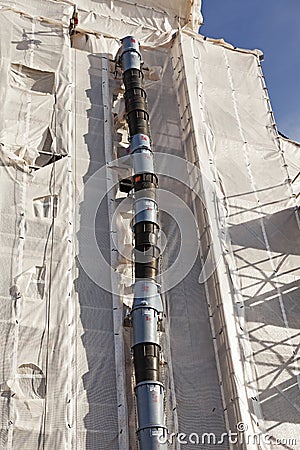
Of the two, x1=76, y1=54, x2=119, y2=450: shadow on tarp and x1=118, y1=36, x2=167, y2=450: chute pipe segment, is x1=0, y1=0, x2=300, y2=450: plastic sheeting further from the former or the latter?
x1=118, y1=36, x2=167, y2=450: chute pipe segment

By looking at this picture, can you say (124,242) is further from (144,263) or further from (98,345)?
(98,345)

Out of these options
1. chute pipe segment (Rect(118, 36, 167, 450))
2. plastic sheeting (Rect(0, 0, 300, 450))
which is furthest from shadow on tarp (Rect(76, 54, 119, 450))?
chute pipe segment (Rect(118, 36, 167, 450))

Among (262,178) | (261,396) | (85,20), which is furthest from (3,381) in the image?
(85,20)

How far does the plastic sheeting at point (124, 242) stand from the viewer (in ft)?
34.3

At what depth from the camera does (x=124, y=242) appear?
496 inches

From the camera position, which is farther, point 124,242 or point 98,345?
point 124,242

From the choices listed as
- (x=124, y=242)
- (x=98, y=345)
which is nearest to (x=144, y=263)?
(x=124, y=242)

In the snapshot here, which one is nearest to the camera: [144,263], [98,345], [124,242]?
[98,345]

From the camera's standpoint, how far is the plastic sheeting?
411 inches

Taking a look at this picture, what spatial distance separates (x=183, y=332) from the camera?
38.7 feet

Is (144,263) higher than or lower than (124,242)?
lower

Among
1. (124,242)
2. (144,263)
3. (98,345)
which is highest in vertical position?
(124,242)

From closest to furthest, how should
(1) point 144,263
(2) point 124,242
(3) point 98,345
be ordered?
(3) point 98,345 → (1) point 144,263 → (2) point 124,242

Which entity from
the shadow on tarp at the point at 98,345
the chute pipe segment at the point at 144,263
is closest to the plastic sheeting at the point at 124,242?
the shadow on tarp at the point at 98,345
